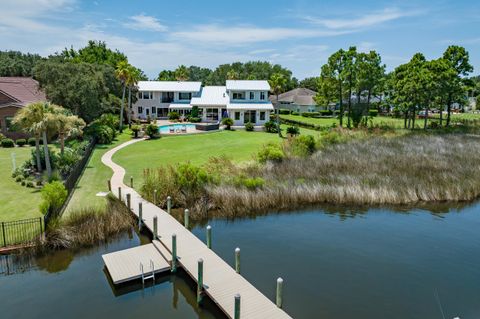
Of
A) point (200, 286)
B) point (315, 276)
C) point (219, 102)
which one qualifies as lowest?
point (315, 276)

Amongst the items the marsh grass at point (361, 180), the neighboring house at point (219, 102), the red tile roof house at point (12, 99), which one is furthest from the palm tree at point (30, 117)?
the neighboring house at point (219, 102)

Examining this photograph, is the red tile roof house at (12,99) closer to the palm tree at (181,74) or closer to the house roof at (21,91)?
the house roof at (21,91)

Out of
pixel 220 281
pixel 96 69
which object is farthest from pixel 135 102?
pixel 220 281

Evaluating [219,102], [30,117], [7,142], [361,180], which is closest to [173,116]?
[219,102]

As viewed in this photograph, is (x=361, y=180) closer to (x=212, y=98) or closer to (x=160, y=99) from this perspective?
(x=212, y=98)

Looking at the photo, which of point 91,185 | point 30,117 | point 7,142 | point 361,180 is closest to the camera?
point 30,117

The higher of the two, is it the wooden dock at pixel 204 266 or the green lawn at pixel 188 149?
the green lawn at pixel 188 149

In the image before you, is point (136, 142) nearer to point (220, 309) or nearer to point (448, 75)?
point (220, 309)
